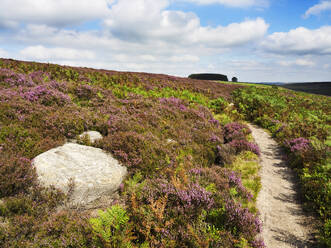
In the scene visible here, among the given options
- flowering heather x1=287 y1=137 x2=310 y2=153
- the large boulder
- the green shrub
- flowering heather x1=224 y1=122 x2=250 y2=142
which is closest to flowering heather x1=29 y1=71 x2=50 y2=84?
the large boulder

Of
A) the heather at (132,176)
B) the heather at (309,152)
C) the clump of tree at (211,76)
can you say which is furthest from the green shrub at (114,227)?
the clump of tree at (211,76)

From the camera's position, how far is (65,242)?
3547 millimetres

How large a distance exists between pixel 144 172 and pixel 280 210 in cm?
424

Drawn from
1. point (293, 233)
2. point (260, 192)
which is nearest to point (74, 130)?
point (260, 192)

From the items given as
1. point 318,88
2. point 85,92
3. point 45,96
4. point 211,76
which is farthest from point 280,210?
point 318,88

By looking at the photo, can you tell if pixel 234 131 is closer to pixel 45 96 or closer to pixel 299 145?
→ pixel 299 145

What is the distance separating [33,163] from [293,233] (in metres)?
7.01

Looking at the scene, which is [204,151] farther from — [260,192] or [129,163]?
[129,163]

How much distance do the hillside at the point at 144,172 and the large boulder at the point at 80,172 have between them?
23 cm

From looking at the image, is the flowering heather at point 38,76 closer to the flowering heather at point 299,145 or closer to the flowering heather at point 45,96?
the flowering heather at point 45,96

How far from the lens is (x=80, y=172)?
205 inches

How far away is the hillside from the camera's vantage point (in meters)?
3.81

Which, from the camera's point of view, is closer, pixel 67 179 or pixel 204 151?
pixel 67 179

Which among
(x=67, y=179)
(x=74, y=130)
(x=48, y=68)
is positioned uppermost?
(x=48, y=68)
